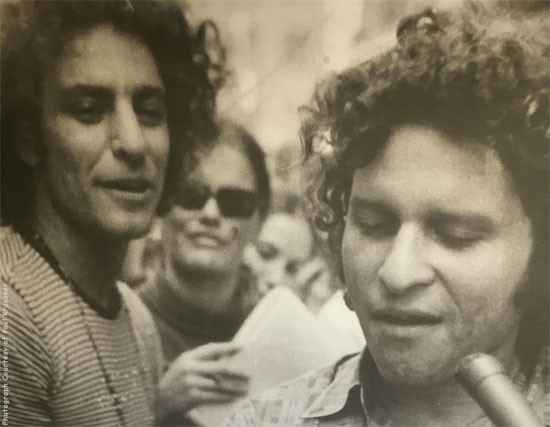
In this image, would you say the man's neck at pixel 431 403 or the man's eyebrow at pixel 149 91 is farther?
the man's eyebrow at pixel 149 91

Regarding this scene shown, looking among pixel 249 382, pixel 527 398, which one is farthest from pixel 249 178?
pixel 527 398

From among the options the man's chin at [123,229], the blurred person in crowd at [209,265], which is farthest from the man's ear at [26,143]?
the blurred person in crowd at [209,265]

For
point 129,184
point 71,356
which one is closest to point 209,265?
point 129,184

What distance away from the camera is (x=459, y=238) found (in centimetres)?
161

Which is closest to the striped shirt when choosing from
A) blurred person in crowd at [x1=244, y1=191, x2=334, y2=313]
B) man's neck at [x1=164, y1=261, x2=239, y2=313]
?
man's neck at [x1=164, y1=261, x2=239, y2=313]

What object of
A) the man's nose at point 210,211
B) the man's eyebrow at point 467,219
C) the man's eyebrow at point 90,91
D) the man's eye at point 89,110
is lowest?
the man's eyebrow at point 467,219

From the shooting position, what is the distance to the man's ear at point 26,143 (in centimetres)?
177

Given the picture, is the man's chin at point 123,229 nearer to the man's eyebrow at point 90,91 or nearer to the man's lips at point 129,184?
the man's lips at point 129,184

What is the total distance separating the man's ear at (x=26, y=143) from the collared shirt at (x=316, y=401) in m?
0.80

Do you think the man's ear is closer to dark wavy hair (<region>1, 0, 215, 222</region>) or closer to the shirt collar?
dark wavy hair (<region>1, 0, 215, 222</region>)

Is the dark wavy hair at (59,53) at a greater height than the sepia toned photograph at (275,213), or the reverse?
the dark wavy hair at (59,53)

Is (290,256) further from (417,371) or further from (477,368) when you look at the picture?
(477,368)

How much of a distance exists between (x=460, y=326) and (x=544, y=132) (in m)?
0.48

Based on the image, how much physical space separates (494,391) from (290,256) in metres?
0.56
